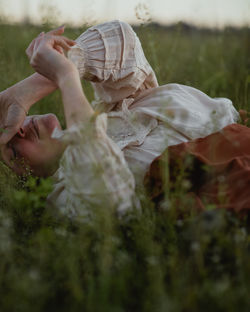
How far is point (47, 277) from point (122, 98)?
115 cm

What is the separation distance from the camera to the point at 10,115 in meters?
2.08

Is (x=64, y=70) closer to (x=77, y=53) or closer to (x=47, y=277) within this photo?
(x=77, y=53)

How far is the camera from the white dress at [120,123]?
1608 millimetres

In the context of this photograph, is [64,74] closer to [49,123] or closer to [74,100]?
[74,100]

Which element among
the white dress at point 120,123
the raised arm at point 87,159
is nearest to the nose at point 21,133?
the white dress at point 120,123

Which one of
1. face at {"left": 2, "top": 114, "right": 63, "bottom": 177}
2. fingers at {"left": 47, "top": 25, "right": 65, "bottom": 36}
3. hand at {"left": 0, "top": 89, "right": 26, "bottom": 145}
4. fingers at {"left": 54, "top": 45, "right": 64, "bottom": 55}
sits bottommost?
face at {"left": 2, "top": 114, "right": 63, "bottom": 177}

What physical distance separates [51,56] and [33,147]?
70 cm

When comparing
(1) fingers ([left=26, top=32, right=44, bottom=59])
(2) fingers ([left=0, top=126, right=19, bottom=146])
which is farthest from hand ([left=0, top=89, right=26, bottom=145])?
(1) fingers ([left=26, top=32, right=44, bottom=59])

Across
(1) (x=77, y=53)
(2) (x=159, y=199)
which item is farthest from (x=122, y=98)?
(2) (x=159, y=199)

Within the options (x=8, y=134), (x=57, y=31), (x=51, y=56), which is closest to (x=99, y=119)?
(x=51, y=56)

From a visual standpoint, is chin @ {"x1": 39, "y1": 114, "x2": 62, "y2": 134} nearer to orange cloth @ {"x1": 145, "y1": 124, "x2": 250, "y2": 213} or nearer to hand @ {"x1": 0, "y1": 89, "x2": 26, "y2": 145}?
hand @ {"x1": 0, "y1": 89, "x2": 26, "y2": 145}

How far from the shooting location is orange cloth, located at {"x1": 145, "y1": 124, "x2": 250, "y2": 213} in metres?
1.61

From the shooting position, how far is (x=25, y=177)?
233 centimetres

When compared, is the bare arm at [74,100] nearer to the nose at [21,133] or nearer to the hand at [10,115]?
the hand at [10,115]
